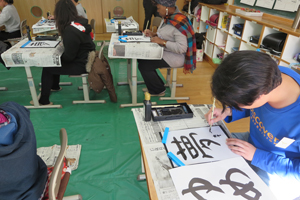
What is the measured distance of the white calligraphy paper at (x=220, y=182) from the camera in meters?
0.74

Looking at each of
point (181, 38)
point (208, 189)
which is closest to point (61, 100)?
point (181, 38)

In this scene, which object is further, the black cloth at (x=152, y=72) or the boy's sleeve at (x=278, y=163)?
the black cloth at (x=152, y=72)

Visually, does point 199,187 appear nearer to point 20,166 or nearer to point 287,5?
point 20,166

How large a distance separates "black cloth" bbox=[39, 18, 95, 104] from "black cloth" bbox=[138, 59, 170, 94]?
62 centimetres

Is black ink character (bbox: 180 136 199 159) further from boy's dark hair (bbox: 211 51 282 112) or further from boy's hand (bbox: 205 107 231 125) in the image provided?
boy's dark hair (bbox: 211 51 282 112)

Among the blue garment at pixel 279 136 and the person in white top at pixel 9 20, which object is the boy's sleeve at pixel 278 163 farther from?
the person in white top at pixel 9 20

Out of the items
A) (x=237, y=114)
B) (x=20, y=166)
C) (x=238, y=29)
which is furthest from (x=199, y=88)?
(x=20, y=166)

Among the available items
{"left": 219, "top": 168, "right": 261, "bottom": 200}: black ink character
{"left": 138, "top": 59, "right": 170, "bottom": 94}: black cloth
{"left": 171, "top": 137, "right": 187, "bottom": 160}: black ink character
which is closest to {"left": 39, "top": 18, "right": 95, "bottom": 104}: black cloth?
{"left": 138, "top": 59, "right": 170, "bottom": 94}: black cloth

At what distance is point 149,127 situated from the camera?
1094 millimetres

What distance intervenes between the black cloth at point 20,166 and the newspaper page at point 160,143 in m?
0.48

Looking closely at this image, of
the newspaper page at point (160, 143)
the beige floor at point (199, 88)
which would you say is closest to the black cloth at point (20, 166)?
the newspaper page at point (160, 143)

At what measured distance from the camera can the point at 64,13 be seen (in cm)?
202

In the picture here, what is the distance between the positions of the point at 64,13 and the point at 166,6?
99cm

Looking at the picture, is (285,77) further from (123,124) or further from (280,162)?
(123,124)
